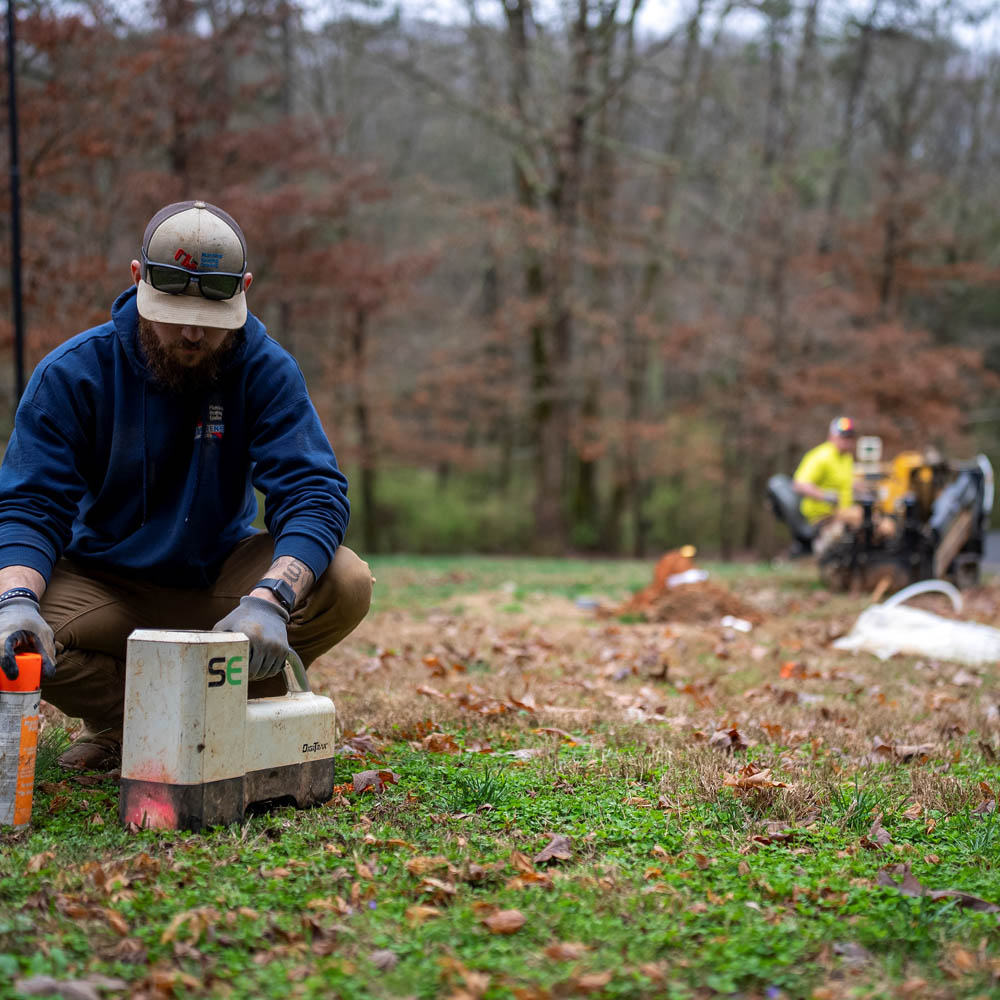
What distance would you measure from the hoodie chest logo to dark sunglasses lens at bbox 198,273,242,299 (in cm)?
40

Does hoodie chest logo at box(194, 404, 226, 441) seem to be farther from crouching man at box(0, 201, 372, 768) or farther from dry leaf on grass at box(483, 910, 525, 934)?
dry leaf on grass at box(483, 910, 525, 934)

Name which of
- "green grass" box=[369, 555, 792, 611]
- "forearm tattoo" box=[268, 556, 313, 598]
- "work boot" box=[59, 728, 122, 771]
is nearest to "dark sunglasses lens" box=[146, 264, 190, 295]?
"forearm tattoo" box=[268, 556, 313, 598]

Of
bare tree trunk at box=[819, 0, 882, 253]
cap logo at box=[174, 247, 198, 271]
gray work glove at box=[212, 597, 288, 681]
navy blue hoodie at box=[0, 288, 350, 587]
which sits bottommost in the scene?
gray work glove at box=[212, 597, 288, 681]

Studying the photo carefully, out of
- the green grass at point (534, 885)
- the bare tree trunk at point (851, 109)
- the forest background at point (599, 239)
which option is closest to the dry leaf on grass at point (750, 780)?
the green grass at point (534, 885)

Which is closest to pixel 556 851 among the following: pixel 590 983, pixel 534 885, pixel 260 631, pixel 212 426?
pixel 534 885

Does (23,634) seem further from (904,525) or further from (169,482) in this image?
(904,525)

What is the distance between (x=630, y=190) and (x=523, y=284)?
11.9ft

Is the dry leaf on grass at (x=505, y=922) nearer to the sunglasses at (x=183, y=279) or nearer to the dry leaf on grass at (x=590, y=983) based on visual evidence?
the dry leaf on grass at (x=590, y=983)

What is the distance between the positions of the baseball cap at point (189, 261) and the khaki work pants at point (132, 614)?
32.8 inches

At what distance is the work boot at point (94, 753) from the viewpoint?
145 inches

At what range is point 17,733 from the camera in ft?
9.46

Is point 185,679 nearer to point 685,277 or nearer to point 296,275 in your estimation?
point 296,275

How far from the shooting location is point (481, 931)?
7.95 ft

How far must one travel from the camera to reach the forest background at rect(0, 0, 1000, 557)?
1859cm
